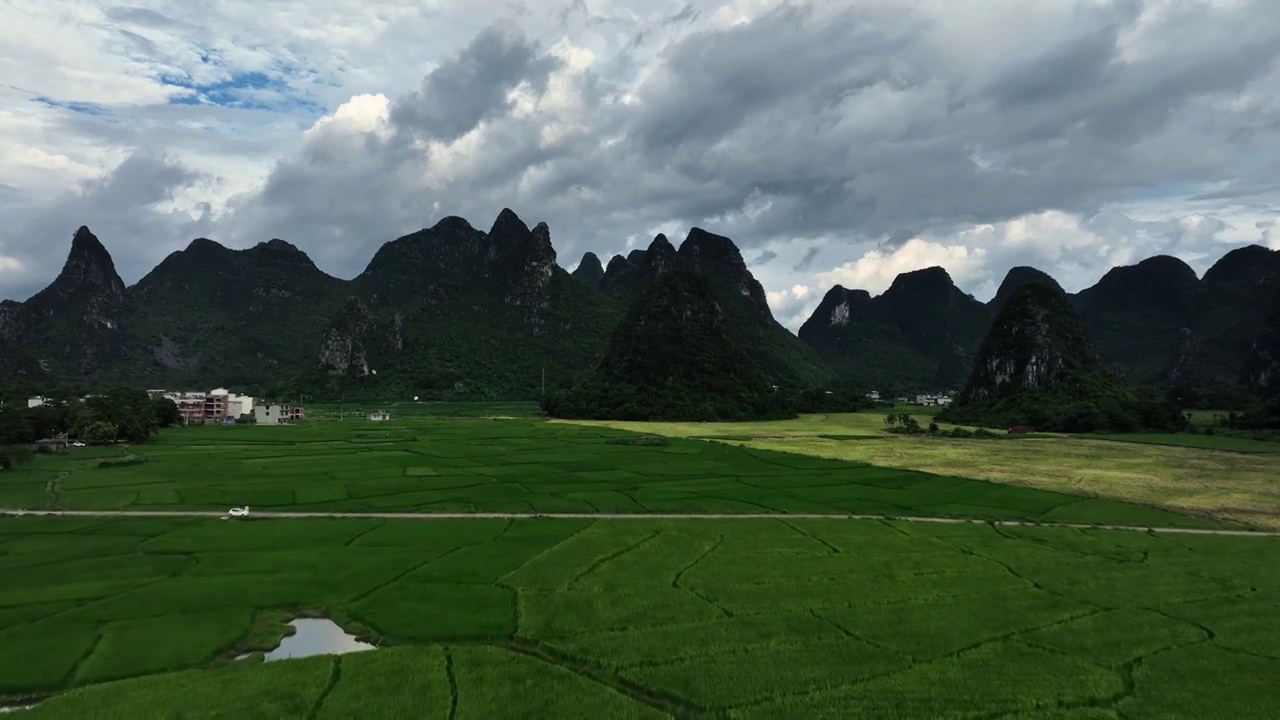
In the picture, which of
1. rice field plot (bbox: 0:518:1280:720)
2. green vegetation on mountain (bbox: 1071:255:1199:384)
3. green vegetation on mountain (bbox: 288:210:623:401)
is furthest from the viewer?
green vegetation on mountain (bbox: 1071:255:1199:384)

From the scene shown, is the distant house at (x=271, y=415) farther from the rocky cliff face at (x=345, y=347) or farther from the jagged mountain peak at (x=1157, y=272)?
the jagged mountain peak at (x=1157, y=272)

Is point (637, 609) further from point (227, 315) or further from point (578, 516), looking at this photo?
point (227, 315)

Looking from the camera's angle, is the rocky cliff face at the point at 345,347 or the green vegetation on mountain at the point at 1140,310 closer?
the rocky cliff face at the point at 345,347

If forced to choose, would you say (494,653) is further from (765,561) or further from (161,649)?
(765,561)

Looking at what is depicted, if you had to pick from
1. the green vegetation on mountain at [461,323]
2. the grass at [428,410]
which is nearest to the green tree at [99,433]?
the grass at [428,410]

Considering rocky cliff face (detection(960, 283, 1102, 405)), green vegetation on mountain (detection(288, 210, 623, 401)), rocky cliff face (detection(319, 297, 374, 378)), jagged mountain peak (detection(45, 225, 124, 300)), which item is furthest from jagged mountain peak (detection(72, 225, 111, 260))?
rocky cliff face (detection(960, 283, 1102, 405))

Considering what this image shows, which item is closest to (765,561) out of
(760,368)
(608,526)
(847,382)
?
(608,526)

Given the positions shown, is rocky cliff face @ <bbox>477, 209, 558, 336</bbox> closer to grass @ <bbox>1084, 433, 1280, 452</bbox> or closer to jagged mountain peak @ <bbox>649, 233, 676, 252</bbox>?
jagged mountain peak @ <bbox>649, 233, 676, 252</bbox>
